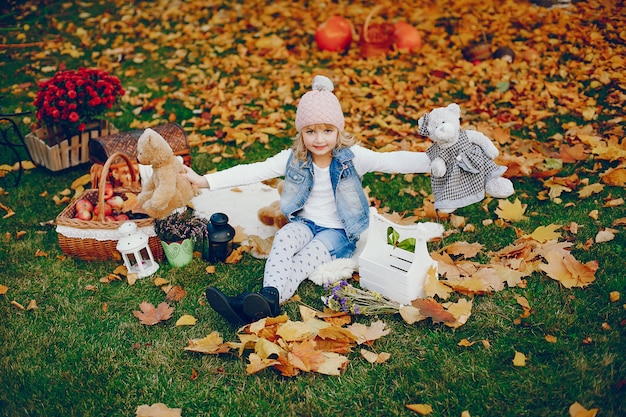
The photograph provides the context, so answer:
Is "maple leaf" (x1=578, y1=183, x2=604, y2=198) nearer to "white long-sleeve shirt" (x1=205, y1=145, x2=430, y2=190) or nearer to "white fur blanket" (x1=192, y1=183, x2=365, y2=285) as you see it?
"white long-sleeve shirt" (x1=205, y1=145, x2=430, y2=190)

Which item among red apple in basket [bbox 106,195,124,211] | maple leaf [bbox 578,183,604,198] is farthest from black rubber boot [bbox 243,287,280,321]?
maple leaf [bbox 578,183,604,198]

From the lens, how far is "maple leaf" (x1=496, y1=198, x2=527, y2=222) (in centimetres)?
391

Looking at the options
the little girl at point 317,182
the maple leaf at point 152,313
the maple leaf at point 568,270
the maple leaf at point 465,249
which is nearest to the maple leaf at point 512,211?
the maple leaf at point 465,249

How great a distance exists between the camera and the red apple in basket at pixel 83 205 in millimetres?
3856

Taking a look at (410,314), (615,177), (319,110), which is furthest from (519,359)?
(615,177)

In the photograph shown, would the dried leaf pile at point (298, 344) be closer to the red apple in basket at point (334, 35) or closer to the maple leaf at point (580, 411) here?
the maple leaf at point (580, 411)

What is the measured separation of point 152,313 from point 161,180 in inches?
33.4

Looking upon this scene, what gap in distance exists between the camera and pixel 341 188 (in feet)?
11.8

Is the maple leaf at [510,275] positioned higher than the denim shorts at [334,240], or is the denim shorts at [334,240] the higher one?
the maple leaf at [510,275]

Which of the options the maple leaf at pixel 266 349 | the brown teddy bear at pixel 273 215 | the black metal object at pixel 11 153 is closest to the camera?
the maple leaf at pixel 266 349

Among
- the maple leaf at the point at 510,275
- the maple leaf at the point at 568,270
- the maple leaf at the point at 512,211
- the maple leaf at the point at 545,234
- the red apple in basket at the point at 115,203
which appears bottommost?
the red apple in basket at the point at 115,203

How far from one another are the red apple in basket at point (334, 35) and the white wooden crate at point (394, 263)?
14.6 ft

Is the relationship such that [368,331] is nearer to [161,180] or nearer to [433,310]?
[433,310]

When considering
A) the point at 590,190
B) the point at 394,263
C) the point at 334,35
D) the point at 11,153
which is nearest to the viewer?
the point at 394,263
